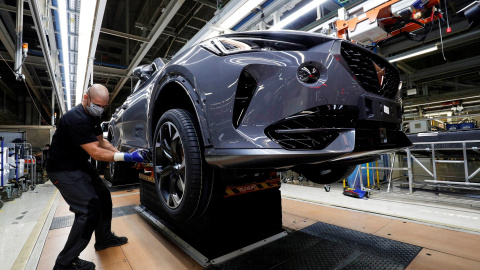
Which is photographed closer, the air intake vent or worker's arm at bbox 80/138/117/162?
the air intake vent

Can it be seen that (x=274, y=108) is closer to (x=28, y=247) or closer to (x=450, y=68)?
(x=28, y=247)

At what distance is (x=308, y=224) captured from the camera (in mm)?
2721

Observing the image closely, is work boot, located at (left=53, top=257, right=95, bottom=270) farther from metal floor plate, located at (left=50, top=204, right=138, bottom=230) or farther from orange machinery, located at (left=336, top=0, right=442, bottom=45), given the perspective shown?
orange machinery, located at (left=336, top=0, right=442, bottom=45)

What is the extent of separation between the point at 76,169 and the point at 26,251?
97 centimetres

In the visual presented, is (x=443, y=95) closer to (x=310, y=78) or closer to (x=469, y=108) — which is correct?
(x=469, y=108)

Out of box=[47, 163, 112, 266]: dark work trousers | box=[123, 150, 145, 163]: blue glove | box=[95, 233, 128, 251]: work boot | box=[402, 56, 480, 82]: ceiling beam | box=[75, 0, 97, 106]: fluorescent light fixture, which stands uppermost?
box=[402, 56, 480, 82]: ceiling beam

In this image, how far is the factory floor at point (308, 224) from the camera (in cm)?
193

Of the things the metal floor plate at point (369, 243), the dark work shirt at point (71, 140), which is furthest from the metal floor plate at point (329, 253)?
the dark work shirt at point (71, 140)

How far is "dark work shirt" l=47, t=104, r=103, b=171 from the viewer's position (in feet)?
6.21

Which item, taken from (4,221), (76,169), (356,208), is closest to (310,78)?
(76,169)

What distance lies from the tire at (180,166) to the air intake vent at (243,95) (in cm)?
33

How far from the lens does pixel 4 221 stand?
335cm

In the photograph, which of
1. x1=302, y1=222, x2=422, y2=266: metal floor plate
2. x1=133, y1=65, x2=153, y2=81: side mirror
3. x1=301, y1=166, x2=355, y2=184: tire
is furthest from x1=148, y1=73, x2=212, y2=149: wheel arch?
x1=302, y1=222, x2=422, y2=266: metal floor plate

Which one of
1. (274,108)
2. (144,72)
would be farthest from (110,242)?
(274,108)
